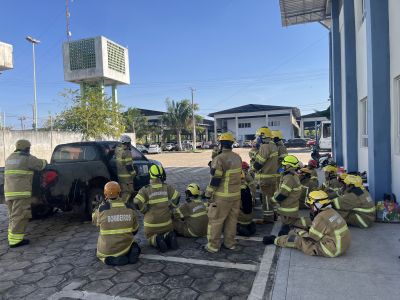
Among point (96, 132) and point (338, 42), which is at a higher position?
point (338, 42)

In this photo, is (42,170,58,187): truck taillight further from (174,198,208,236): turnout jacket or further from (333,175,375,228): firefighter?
(333,175,375,228): firefighter

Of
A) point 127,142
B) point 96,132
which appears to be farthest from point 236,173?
point 96,132

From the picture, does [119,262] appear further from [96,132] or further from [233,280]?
[96,132]

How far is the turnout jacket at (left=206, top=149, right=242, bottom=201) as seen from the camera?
4500mm

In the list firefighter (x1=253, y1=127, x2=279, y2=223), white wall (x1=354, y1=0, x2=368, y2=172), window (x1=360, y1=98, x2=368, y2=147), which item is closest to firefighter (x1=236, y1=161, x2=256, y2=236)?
firefighter (x1=253, y1=127, x2=279, y2=223)

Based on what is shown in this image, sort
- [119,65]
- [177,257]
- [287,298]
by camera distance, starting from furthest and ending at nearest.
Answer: [119,65] → [177,257] → [287,298]

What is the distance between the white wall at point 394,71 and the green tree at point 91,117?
19337 mm

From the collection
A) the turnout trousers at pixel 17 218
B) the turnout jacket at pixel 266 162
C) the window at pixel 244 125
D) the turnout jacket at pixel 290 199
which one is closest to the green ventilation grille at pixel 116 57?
the window at pixel 244 125

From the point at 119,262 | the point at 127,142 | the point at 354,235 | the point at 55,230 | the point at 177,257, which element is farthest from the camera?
the point at 127,142

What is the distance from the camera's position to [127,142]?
6906 millimetres

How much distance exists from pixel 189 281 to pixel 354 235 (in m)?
2.86

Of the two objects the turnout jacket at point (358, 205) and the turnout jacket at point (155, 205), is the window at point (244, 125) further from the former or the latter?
the turnout jacket at point (155, 205)

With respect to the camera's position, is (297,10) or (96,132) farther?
(96,132)

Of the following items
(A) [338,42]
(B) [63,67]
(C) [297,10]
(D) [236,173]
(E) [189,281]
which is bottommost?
(E) [189,281]
